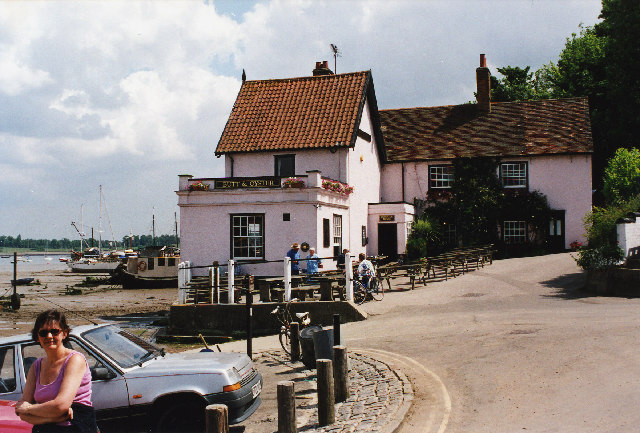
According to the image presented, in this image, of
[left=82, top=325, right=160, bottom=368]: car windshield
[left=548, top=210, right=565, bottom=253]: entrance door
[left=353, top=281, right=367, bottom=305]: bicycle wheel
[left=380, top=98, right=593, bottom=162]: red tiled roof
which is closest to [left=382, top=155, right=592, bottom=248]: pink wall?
[left=548, top=210, right=565, bottom=253]: entrance door

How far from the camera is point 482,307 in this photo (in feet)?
60.4

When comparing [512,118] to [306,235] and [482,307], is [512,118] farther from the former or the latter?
[482,307]

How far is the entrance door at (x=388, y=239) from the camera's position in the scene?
32656 mm

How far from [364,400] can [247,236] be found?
1697cm

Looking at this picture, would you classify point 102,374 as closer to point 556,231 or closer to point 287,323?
point 287,323

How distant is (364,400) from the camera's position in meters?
9.95

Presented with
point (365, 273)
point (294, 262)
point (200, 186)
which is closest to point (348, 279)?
point (365, 273)

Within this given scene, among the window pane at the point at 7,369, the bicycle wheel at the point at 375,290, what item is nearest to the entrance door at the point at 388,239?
the bicycle wheel at the point at 375,290

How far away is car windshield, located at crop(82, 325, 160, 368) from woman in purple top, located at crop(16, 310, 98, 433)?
3.27 metres

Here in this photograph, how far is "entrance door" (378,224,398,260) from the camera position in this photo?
3266 cm

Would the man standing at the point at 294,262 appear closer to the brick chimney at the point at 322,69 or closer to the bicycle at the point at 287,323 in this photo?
the bicycle at the point at 287,323

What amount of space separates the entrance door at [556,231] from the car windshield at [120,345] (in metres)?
28.0

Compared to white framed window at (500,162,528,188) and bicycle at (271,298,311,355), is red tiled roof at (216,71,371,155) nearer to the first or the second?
white framed window at (500,162,528,188)

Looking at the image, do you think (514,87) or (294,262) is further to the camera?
(514,87)
